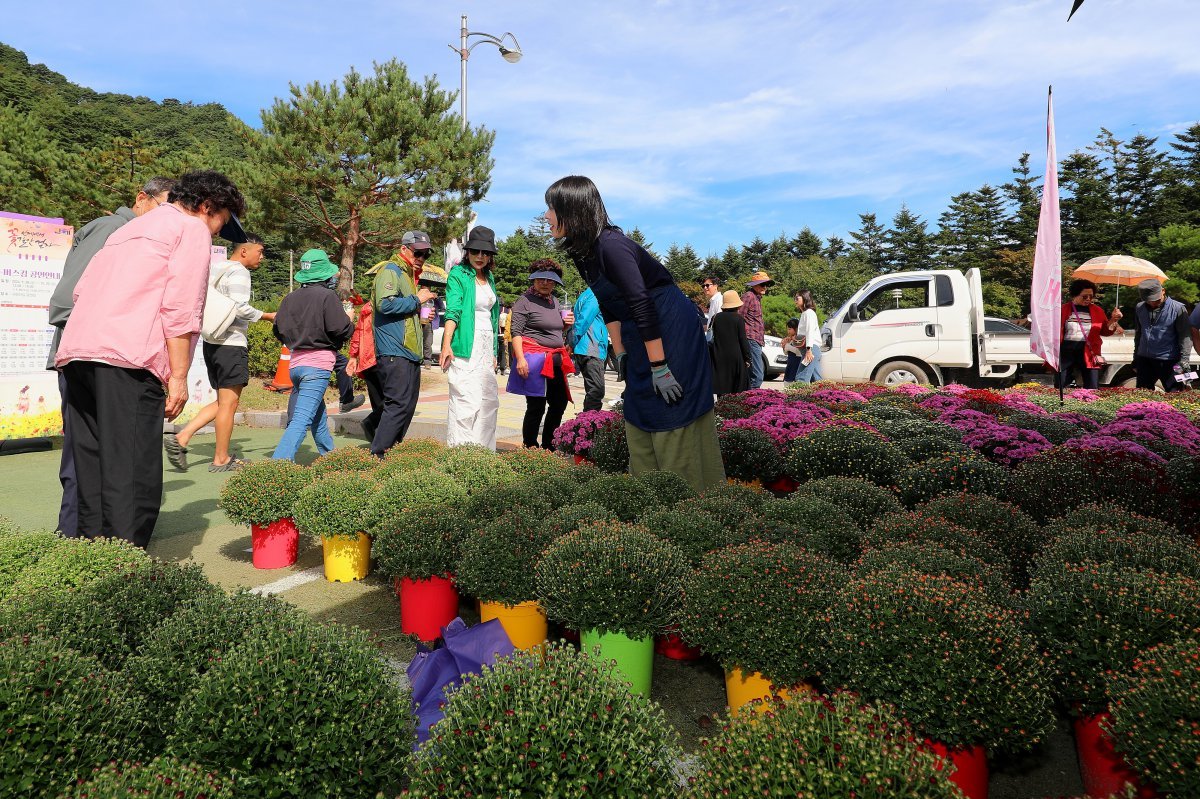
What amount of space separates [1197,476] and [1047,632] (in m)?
2.23

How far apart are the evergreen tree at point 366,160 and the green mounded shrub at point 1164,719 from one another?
2320cm

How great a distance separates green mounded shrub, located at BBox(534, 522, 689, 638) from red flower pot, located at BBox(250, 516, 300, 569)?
2.27 meters

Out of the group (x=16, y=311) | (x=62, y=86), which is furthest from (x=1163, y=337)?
(x=62, y=86)

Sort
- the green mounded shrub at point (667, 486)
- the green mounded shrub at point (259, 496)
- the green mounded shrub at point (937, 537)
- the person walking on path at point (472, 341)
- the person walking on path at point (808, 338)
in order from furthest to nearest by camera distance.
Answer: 1. the person walking on path at point (808, 338)
2. the person walking on path at point (472, 341)
3. the green mounded shrub at point (259, 496)
4. the green mounded shrub at point (667, 486)
5. the green mounded shrub at point (937, 537)

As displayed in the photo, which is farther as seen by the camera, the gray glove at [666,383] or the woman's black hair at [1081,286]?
the woman's black hair at [1081,286]

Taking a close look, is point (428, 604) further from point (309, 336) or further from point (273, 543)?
point (309, 336)

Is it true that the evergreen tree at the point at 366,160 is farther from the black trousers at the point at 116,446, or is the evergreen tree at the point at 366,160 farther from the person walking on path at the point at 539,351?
the black trousers at the point at 116,446


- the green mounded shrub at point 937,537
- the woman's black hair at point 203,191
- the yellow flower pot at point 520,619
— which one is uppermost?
the woman's black hair at point 203,191

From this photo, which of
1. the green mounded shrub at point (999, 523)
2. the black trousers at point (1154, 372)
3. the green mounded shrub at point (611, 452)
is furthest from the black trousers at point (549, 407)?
the black trousers at point (1154, 372)

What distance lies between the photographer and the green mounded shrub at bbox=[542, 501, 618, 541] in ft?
9.88

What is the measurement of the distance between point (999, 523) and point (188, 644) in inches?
120

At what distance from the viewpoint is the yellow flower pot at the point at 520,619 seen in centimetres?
286

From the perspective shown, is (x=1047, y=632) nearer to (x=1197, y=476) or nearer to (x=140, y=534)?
(x=1197, y=476)

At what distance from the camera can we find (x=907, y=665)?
1.92 m
